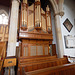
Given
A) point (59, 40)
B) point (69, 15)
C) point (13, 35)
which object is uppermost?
point (69, 15)

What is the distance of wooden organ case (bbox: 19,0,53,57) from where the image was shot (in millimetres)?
3512

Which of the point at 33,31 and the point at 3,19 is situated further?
the point at 3,19

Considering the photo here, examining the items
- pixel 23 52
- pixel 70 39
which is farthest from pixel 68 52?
pixel 23 52

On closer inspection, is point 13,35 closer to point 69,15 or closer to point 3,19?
point 3,19

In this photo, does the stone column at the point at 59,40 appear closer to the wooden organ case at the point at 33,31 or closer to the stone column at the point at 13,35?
the wooden organ case at the point at 33,31

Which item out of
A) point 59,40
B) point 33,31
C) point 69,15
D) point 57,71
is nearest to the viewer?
point 57,71

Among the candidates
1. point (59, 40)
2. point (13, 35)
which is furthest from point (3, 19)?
point (59, 40)

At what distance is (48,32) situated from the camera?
425 cm

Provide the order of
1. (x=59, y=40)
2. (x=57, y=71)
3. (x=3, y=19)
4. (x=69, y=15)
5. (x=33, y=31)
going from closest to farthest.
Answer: (x=57, y=71), (x=33, y=31), (x=59, y=40), (x=69, y=15), (x=3, y=19)

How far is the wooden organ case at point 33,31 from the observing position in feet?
11.5

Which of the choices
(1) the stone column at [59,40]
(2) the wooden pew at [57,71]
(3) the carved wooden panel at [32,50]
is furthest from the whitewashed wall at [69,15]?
(2) the wooden pew at [57,71]

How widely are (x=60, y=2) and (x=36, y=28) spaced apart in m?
2.90

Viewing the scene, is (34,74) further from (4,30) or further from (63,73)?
(4,30)

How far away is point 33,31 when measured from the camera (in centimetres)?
375
